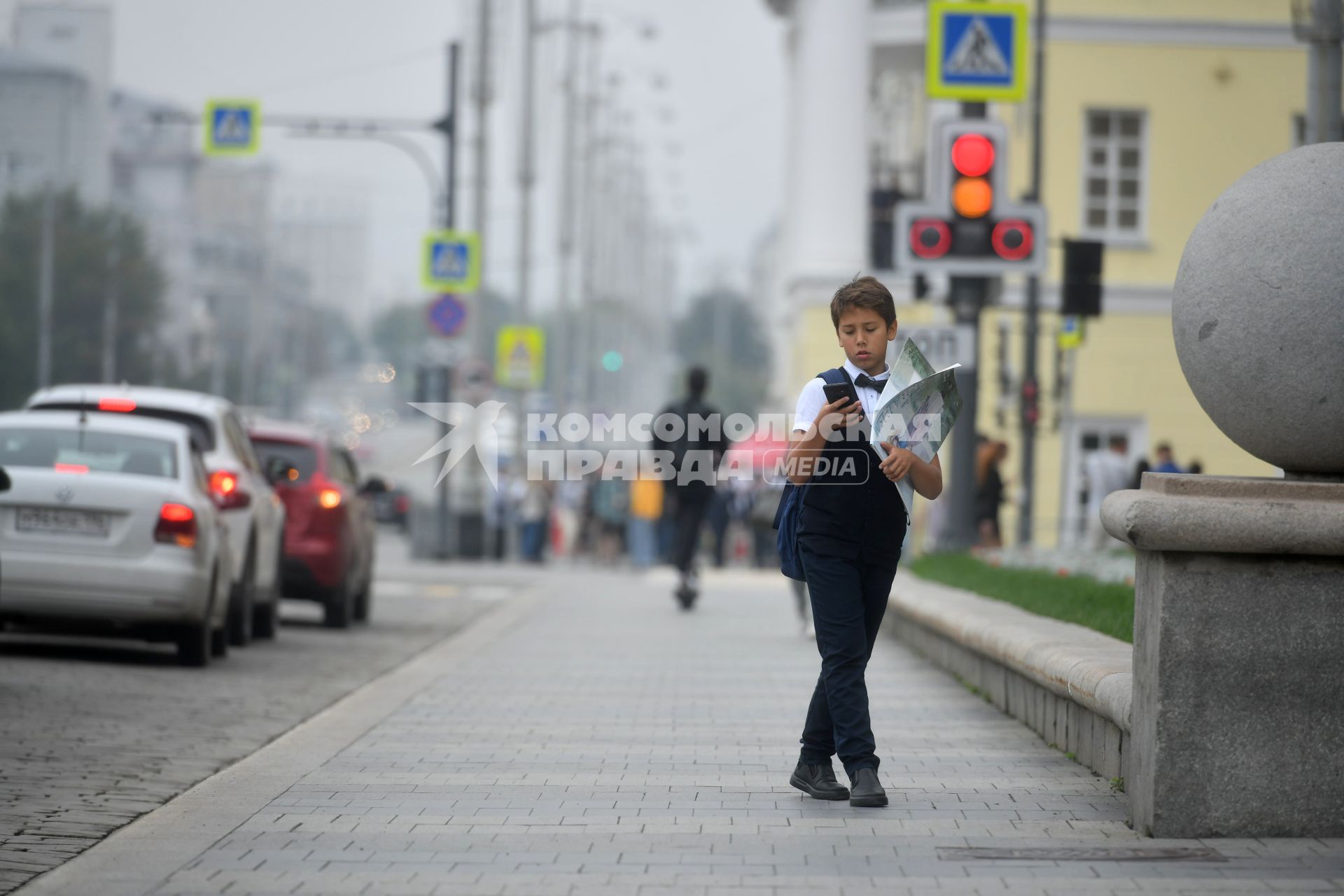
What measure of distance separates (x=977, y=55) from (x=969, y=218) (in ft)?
4.34

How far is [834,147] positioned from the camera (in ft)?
123

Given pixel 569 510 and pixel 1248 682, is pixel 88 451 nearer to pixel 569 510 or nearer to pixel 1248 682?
pixel 1248 682

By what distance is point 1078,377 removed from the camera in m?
33.9

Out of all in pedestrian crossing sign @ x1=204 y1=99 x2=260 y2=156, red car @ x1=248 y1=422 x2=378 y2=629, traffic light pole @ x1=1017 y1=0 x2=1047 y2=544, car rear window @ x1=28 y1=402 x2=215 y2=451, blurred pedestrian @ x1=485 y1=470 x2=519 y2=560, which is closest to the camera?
car rear window @ x1=28 y1=402 x2=215 y2=451

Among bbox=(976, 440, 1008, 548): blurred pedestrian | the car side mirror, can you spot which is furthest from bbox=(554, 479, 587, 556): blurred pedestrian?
the car side mirror

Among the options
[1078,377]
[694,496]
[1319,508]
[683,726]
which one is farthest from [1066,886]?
[1078,377]

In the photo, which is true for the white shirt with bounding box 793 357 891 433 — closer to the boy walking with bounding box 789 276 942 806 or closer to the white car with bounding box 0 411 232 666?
the boy walking with bounding box 789 276 942 806

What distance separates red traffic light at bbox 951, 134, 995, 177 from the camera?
13844 millimetres

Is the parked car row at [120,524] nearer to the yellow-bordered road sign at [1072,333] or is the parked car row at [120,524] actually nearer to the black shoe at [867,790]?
the black shoe at [867,790]

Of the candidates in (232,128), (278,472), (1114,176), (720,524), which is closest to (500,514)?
(720,524)

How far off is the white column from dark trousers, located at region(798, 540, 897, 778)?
98.8 ft

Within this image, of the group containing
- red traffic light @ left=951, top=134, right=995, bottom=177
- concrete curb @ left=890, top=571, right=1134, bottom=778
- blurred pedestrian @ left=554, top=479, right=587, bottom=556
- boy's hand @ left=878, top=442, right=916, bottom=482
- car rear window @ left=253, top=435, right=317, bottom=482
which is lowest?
blurred pedestrian @ left=554, top=479, right=587, bottom=556

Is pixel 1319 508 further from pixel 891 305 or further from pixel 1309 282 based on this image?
pixel 891 305

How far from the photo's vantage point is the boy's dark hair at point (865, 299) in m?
6.79
